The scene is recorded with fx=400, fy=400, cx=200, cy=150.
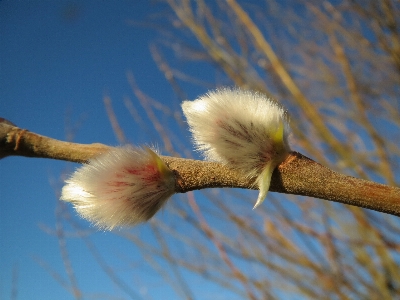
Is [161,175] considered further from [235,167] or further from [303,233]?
[303,233]

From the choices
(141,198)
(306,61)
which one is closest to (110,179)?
(141,198)
